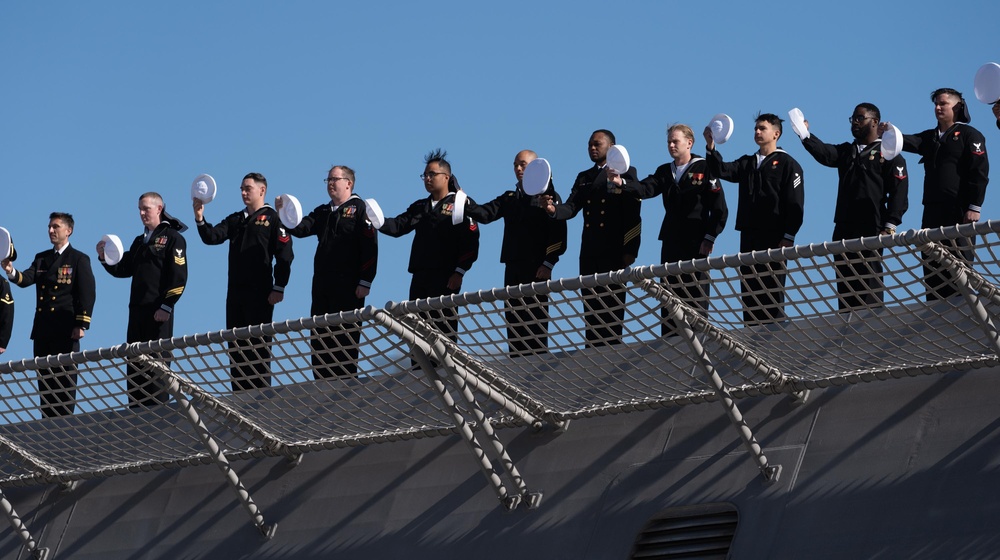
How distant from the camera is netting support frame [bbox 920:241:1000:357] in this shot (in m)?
7.35

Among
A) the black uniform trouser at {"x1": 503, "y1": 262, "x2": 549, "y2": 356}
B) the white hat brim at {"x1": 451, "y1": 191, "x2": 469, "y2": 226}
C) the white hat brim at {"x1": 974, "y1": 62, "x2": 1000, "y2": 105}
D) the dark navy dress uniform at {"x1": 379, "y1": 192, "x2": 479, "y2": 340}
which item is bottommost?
the black uniform trouser at {"x1": 503, "y1": 262, "x2": 549, "y2": 356}

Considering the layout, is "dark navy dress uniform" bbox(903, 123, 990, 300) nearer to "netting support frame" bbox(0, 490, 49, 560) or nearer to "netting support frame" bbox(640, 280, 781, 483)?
"netting support frame" bbox(640, 280, 781, 483)

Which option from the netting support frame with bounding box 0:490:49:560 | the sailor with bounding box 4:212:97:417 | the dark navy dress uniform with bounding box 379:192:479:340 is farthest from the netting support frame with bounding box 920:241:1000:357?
the sailor with bounding box 4:212:97:417

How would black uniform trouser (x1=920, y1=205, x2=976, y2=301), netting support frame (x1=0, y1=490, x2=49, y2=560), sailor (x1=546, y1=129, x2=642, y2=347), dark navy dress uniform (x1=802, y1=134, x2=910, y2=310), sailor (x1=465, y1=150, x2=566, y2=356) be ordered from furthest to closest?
netting support frame (x1=0, y1=490, x2=49, y2=560) → sailor (x1=465, y1=150, x2=566, y2=356) → sailor (x1=546, y1=129, x2=642, y2=347) → dark navy dress uniform (x1=802, y1=134, x2=910, y2=310) → black uniform trouser (x1=920, y1=205, x2=976, y2=301)

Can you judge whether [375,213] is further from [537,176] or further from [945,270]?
[945,270]

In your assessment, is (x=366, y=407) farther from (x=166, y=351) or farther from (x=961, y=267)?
(x=961, y=267)

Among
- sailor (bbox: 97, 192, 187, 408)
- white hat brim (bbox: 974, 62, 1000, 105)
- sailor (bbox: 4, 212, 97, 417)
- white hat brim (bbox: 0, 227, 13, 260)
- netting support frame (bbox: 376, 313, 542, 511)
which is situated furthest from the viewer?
sailor (bbox: 4, 212, 97, 417)

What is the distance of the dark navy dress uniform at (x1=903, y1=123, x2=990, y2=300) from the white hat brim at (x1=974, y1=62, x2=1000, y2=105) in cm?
52

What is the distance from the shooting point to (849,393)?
9.16 meters

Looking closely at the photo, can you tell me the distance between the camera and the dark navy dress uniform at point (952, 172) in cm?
994

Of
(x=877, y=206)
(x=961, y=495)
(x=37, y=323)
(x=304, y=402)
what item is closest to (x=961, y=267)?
(x=961, y=495)

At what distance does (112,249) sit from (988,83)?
7.20 metres

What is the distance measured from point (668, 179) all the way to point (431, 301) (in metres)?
3.07

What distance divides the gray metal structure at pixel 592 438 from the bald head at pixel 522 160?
199 cm
